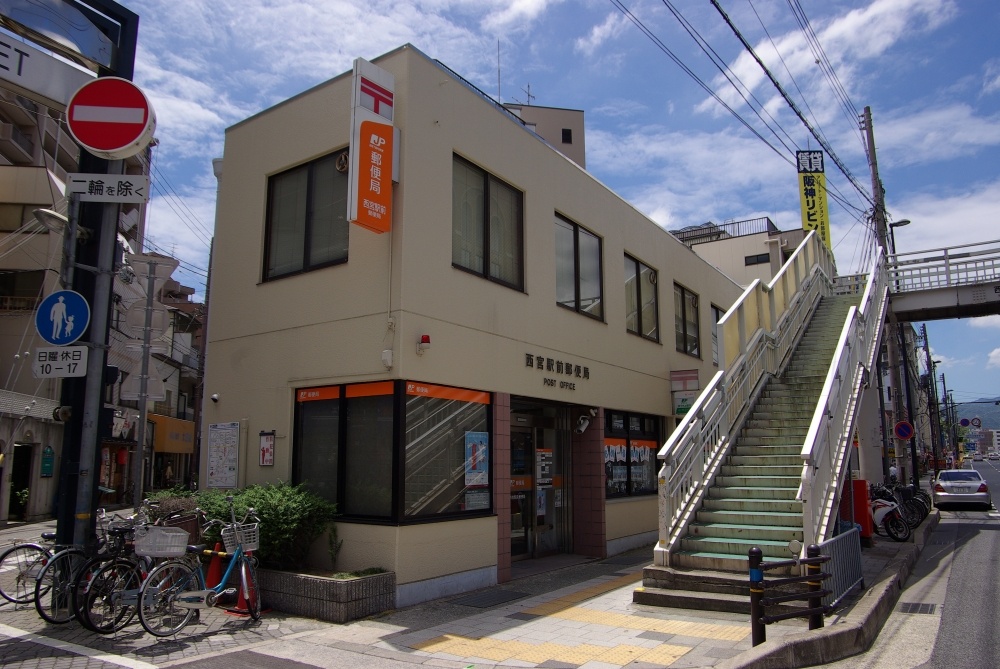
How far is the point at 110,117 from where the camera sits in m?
7.87

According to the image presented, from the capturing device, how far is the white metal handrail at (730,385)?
9609mm

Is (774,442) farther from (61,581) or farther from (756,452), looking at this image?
(61,581)

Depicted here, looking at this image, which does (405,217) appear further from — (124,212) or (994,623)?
(124,212)

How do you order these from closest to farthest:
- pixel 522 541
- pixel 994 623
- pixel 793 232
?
1. pixel 994 623
2. pixel 522 541
3. pixel 793 232

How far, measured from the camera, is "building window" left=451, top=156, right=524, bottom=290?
10.4 metres

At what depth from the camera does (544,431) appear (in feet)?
42.1

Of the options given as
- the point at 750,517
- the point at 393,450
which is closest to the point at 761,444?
the point at 750,517

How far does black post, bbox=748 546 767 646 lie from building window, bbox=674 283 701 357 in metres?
11.4

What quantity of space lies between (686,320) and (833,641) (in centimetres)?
1202

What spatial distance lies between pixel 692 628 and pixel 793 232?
3204 centimetres

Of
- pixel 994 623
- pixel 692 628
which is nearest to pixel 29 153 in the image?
pixel 692 628

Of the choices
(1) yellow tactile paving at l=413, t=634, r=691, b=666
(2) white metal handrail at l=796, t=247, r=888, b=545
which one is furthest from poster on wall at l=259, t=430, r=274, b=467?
(2) white metal handrail at l=796, t=247, r=888, b=545

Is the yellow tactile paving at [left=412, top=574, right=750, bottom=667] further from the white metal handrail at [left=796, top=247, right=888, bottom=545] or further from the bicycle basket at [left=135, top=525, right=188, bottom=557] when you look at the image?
the bicycle basket at [left=135, top=525, right=188, bottom=557]

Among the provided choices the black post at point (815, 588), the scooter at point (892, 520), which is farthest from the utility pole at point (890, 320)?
the black post at point (815, 588)
